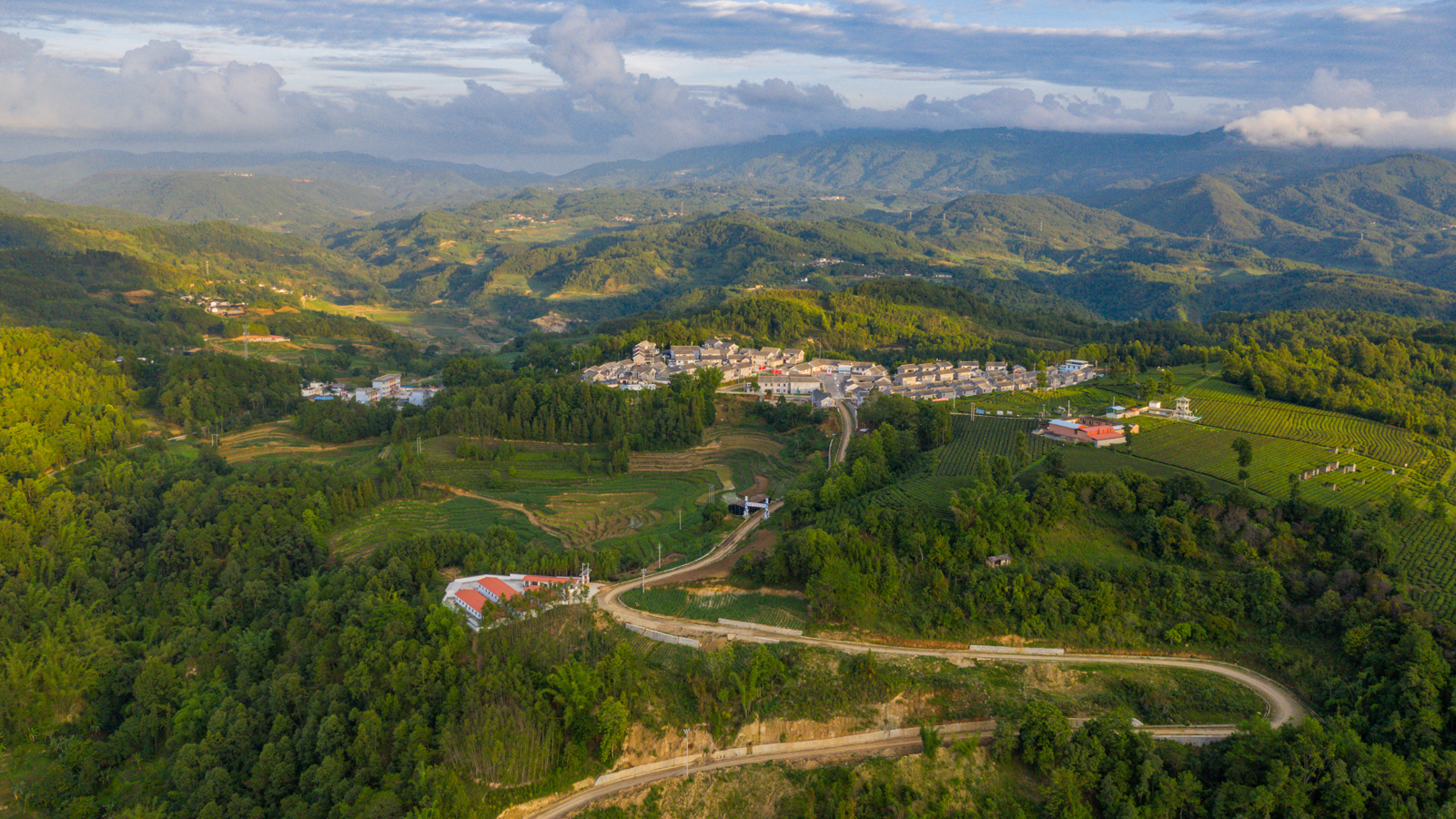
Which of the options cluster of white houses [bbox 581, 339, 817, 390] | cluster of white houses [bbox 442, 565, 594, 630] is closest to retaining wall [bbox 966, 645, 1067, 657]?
cluster of white houses [bbox 442, 565, 594, 630]

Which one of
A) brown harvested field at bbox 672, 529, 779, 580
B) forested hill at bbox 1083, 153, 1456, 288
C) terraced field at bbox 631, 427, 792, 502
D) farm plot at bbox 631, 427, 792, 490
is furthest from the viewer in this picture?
forested hill at bbox 1083, 153, 1456, 288

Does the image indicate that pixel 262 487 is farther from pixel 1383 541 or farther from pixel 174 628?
pixel 1383 541

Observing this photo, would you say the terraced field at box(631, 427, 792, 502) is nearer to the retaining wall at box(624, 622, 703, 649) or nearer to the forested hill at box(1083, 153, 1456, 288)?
the retaining wall at box(624, 622, 703, 649)

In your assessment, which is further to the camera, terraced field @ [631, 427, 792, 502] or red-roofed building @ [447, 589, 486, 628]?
terraced field @ [631, 427, 792, 502]

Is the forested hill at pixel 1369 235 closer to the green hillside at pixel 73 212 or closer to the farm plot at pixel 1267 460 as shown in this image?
the farm plot at pixel 1267 460

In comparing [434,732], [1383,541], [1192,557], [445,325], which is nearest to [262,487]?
[434,732]

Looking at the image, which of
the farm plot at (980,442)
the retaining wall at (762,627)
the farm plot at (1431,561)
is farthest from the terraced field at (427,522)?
the farm plot at (1431,561)
